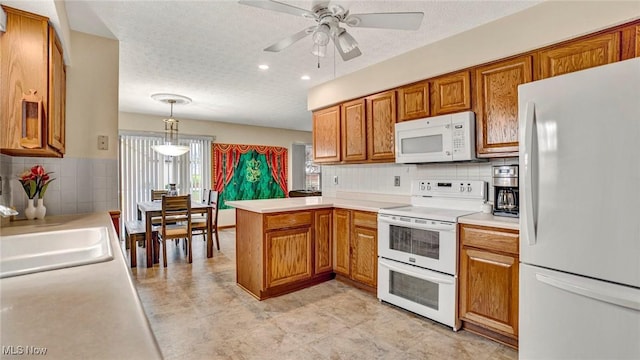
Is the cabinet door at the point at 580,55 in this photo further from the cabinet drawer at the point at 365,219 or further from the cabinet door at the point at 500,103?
the cabinet drawer at the point at 365,219

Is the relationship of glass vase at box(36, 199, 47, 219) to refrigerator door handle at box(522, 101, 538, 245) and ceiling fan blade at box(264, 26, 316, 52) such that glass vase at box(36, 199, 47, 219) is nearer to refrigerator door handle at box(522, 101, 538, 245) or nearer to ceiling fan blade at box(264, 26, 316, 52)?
ceiling fan blade at box(264, 26, 316, 52)

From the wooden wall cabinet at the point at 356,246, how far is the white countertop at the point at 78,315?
7.48 feet

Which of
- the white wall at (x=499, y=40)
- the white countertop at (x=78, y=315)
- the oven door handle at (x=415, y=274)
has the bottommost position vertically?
the oven door handle at (x=415, y=274)

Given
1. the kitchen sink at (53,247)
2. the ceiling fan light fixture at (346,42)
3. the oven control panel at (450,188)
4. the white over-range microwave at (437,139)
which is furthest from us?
the oven control panel at (450,188)

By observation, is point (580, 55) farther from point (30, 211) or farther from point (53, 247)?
point (30, 211)

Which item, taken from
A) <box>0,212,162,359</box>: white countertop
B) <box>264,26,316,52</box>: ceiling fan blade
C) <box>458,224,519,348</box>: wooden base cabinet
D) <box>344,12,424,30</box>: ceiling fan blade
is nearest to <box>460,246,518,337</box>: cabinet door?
<box>458,224,519,348</box>: wooden base cabinet

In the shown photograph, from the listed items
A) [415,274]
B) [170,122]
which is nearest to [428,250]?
[415,274]

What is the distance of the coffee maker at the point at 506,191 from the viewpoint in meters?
2.31

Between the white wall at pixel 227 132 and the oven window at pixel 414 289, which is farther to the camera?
the white wall at pixel 227 132

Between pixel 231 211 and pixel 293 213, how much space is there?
411 centimetres

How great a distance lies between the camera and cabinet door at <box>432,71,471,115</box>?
103 inches

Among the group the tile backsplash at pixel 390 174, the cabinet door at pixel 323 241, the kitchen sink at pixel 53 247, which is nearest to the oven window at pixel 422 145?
the tile backsplash at pixel 390 174

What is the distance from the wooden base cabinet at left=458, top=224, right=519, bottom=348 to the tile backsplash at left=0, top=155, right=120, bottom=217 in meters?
2.87

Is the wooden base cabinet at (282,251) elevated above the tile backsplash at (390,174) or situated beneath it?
situated beneath
